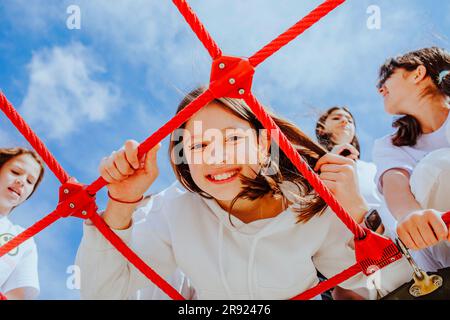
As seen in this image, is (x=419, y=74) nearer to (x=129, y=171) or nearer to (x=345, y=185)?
(x=345, y=185)

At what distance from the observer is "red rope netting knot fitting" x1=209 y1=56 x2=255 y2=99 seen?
2.06 ft

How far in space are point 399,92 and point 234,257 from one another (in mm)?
399

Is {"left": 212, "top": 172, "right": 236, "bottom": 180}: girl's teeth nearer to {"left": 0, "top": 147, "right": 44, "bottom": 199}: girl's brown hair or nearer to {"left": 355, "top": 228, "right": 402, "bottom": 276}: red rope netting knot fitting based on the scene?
{"left": 355, "top": 228, "right": 402, "bottom": 276}: red rope netting knot fitting

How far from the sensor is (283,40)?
25.1 inches

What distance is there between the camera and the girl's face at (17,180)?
90cm

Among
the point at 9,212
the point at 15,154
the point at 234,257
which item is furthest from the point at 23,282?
the point at 234,257

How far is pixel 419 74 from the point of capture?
34.4 inches

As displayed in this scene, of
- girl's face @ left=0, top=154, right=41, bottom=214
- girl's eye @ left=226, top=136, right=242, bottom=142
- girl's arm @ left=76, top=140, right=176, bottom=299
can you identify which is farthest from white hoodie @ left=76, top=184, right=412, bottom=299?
girl's face @ left=0, top=154, right=41, bottom=214

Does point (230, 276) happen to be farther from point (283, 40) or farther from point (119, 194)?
point (283, 40)

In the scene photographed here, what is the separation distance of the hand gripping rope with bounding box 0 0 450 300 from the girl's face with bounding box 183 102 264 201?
110 mm

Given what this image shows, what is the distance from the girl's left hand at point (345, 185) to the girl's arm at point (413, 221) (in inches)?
2.1

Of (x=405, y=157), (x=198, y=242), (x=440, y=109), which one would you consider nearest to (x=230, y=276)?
(x=198, y=242)
